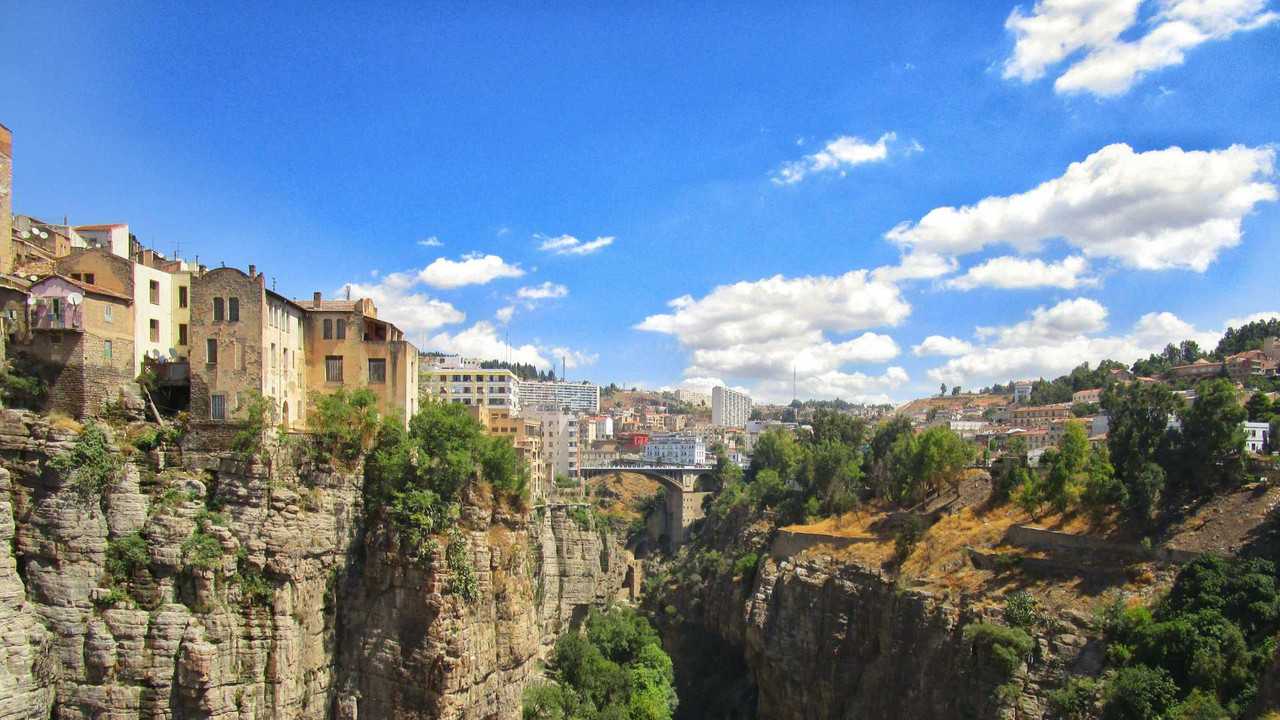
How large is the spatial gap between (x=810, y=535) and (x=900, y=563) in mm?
8573

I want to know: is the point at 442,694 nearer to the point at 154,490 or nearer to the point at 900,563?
the point at 154,490

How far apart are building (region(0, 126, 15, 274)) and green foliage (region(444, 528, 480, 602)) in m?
16.1

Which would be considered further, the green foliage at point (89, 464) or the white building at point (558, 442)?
the white building at point (558, 442)

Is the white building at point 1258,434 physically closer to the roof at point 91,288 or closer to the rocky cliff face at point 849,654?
the rocky cliff face at point 849,654

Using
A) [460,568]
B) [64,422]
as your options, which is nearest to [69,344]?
[64,422]

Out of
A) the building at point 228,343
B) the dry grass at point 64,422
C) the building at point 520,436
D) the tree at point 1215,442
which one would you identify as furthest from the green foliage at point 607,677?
the tree at point 1215,442

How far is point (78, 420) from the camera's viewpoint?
24.1 m

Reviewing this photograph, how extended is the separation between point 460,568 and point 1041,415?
9817 cm

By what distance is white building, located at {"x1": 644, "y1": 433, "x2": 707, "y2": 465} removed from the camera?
142 meters

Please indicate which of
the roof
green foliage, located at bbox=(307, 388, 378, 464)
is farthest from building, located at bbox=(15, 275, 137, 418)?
green foliage, located at bbox=(307, 388, 378, 464)

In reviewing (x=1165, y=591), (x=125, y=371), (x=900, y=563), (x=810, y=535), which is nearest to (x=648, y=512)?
Result: (x=810, y=535)

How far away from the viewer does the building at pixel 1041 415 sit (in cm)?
10057

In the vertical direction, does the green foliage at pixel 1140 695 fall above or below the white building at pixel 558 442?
below

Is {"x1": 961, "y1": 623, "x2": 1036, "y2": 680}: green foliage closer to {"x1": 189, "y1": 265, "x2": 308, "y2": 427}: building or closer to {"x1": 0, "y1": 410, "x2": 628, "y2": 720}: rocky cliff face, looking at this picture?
{"x1": 0, "y1": 410, "x2": 628, "y2": 720}: rocky cliff face
